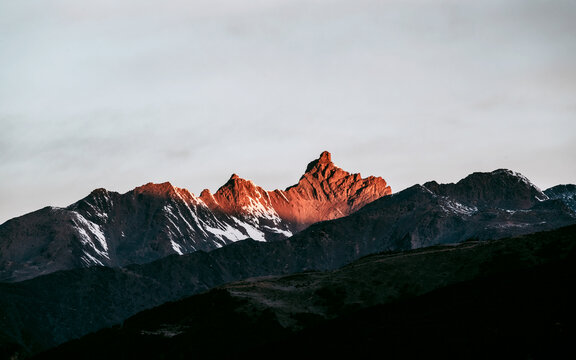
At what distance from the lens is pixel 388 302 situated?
156500mm

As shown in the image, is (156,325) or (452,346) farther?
(156,325)

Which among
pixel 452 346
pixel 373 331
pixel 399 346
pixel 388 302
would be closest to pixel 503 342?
pixel 452 346

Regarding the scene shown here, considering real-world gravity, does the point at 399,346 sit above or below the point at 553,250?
below

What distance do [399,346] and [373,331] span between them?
16790mm

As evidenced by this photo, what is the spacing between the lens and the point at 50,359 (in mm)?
170625

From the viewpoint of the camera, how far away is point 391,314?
131 metres

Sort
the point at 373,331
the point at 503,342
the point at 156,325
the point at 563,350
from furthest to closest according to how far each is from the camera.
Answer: the point at 156,325 → the point at 373,331 → the point at 503,342 → the point at 563,350

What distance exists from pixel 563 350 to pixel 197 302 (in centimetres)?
10915

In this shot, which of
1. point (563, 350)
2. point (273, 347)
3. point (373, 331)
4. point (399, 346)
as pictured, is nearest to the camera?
point (563, 350)

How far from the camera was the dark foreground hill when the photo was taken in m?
95.2

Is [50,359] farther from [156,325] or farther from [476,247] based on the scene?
[476,247]

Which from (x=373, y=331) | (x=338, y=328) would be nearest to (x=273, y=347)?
(x=338, y=328)

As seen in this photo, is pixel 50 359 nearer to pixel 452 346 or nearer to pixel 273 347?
pixel 273 347

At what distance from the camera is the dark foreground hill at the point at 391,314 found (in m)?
95.2
